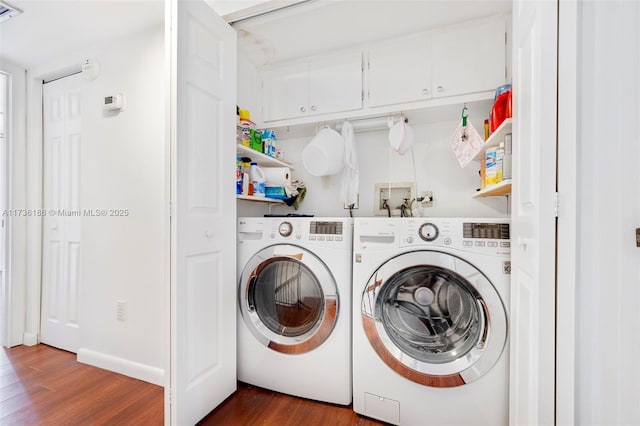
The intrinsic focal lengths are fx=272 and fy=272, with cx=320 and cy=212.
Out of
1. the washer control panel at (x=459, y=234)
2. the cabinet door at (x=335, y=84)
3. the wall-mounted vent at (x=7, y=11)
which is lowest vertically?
the washer control panel at (x=459, y=234)

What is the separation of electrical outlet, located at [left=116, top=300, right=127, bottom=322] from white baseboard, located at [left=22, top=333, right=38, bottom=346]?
1001 millimetres

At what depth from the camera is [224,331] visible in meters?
1.49

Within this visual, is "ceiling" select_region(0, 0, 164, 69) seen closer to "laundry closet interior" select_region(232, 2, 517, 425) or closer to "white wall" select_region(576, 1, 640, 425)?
"laundry closet interior" select_region(232, 2, 517, 425)

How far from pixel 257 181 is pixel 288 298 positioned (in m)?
0.77

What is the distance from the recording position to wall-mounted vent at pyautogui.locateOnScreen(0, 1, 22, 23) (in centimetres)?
150

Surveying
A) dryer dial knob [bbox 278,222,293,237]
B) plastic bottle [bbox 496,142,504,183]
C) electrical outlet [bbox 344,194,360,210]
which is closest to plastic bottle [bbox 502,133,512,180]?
plastic bottle [bbox 496,142,504,183]

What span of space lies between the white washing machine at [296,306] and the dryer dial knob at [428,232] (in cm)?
37

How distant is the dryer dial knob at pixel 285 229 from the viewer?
1.51 meters

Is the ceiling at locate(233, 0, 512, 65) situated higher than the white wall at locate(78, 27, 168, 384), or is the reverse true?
the ceiling at locate(233, 0, 512, 65)

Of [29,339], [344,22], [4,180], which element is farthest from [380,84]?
[29,339]

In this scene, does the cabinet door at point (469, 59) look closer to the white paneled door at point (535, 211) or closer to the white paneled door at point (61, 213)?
the white paneled door at point (535, 211)

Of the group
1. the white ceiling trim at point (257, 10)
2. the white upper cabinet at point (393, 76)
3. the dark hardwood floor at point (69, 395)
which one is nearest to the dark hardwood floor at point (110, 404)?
the dark hardwood floor at point (69, 395)

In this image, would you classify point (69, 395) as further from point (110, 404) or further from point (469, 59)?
point (469, 59)

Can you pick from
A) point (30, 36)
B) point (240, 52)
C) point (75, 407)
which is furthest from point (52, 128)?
point (75, 407)
